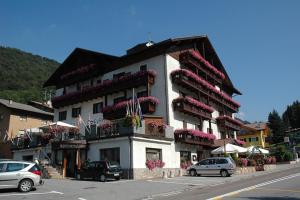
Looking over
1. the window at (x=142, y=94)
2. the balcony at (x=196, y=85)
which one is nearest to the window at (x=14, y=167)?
the window at (x=142, y=94)

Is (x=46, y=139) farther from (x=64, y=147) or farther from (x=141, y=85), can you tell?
(x=141, y=85)

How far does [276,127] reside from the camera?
103m

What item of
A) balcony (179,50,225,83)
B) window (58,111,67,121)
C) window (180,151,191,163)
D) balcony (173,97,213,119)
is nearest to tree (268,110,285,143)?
balcony (179,50,225,83)

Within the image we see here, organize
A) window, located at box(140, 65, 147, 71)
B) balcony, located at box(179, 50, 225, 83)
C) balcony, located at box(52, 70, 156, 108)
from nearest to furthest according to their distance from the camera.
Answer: balcony, located at box(52, 70, 156, 108)
window, located at box(140, 65, 147, 71)
balcony, located at box(179, 50, 225, 83)

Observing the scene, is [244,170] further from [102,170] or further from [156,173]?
[102,170]

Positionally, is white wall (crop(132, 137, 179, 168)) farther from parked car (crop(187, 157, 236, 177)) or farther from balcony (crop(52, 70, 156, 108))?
balcony (crop(52, 70, 156, 108))

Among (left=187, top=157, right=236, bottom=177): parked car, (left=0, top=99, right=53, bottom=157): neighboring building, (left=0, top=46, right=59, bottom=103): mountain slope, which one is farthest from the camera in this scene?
(left=0, top=46, right=59, bottom=103): mountain slope

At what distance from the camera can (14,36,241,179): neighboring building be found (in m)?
30.5

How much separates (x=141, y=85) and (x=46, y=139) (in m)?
10.8

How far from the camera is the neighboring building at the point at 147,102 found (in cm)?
3052

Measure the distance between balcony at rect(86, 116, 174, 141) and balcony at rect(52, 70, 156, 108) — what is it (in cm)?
474

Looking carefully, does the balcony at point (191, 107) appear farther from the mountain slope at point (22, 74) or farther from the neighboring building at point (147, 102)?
the mountain slope at point (22, 74)

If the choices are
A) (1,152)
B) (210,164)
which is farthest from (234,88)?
(1,152)

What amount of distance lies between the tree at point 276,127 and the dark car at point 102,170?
272 ft
